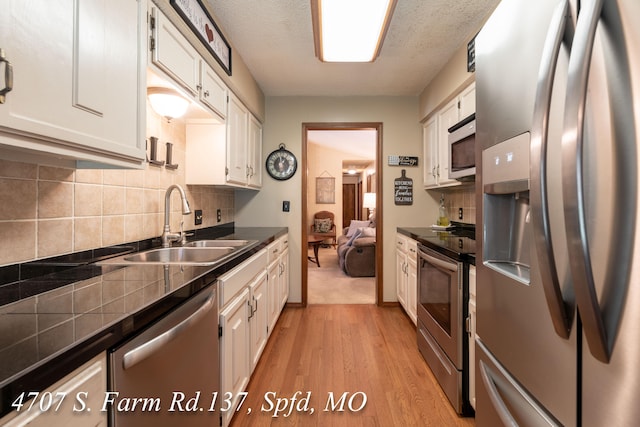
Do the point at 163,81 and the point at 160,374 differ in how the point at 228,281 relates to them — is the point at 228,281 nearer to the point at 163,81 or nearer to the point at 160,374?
the point at 160,374

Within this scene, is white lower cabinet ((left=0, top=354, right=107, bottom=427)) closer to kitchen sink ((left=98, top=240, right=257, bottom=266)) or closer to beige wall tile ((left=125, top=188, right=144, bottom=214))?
kitchen sink ((left=98, top=240, right=257, bottom=266))

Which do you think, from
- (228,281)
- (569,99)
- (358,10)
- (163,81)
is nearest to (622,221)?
(569,99)

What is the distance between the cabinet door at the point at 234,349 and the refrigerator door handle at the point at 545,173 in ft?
3.83

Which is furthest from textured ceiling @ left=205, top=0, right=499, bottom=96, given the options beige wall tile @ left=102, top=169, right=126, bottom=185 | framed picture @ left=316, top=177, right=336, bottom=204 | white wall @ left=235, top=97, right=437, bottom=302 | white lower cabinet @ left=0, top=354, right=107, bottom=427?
framed picture @ left=316, top=177, right=336, bottom=204

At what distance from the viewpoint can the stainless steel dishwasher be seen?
0.68m

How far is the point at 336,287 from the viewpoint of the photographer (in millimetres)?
4012

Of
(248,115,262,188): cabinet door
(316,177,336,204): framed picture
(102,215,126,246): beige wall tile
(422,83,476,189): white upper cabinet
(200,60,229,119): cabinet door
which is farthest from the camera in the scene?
(316,177,336,204): framed picture

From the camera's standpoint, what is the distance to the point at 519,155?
781mm

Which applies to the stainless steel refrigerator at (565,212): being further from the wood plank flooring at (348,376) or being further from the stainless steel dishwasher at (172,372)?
the stainless steel dishwasher at (172,372)

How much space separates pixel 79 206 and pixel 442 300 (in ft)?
6.32

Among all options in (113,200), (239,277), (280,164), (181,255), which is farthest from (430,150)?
(113,200)

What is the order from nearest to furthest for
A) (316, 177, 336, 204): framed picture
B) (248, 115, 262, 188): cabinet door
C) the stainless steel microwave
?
1. the stainless steel microwave
2. (248, 115, 262, 188): cabinet door
3. (316, 177, 336, 204): framed picture

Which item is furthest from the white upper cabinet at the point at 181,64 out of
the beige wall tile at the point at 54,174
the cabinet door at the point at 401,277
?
the cabinet door at the point at 401,277

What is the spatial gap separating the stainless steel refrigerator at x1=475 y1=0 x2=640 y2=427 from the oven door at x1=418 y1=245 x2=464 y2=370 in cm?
65
